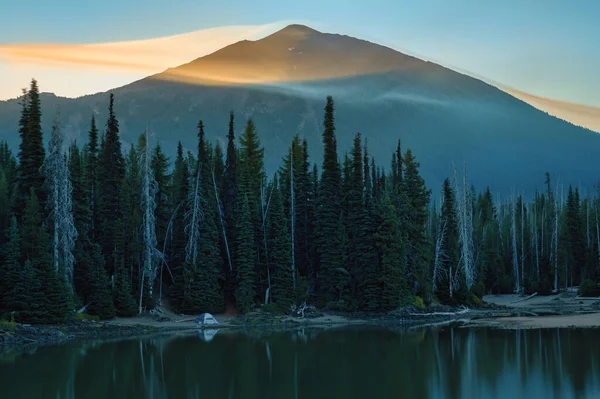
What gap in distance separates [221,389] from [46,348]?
15.5m

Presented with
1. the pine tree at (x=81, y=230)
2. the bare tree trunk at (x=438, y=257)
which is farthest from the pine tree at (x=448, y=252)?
the pine tree at (x=81, y=230)

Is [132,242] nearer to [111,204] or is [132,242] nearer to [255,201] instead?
[111,204]

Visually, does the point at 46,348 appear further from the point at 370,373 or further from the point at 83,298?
the point at 370,373

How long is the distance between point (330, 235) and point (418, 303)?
956 centimetres

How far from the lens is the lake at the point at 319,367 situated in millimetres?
28391

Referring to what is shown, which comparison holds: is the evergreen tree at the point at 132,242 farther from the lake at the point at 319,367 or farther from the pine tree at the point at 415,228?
the pine tree at the point at 415,228

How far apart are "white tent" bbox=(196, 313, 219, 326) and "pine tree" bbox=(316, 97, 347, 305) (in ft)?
42.1

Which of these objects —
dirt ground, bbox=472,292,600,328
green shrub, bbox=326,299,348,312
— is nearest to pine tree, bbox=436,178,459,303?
dirt ground, bbox=472,292,600,328

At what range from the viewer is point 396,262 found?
6319 cm

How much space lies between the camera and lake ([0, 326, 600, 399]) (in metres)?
28.4

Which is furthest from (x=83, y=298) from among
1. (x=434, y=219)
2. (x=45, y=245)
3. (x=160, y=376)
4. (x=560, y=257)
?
(x=434, y=219)

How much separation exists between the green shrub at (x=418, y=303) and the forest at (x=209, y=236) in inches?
9.6

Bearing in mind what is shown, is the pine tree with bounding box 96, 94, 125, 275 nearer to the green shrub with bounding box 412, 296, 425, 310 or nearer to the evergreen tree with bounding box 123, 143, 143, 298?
the evergreen tree with bounding box 123, 143, 143, 298

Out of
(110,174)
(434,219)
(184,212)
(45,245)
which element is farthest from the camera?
(434,219)
